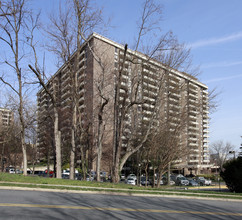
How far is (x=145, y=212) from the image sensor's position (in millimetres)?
8289

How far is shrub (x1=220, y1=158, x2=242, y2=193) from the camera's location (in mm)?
22931

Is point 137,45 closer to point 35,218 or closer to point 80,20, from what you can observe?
point 80,20

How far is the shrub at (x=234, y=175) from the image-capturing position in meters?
22.9

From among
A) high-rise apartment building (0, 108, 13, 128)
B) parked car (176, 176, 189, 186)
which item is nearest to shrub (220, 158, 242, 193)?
parked car (176, 176, 189, 186)

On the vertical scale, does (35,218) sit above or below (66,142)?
below

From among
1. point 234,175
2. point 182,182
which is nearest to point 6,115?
point 182,182

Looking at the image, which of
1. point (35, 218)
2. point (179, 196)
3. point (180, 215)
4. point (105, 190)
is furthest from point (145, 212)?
point (179, 196)

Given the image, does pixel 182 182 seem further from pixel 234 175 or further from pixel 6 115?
pixel 6 115

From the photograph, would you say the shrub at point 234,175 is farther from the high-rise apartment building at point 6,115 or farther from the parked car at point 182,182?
the high-rise apartment building at point 6,115

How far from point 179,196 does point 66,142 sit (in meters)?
32.0

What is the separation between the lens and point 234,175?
23.4 m

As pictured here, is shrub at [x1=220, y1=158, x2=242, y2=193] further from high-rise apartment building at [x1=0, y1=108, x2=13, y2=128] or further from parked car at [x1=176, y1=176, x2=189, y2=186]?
high-rise apartment building at [x1=0, y1=108, x2=13, y2=128]

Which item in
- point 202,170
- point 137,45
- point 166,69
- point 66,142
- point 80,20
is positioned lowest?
point 202,170

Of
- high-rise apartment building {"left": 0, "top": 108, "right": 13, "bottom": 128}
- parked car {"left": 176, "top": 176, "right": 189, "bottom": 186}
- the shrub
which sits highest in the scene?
high-rise apartment building {"left": 0, "top": 108, "right": 13, "bottom": 128}
